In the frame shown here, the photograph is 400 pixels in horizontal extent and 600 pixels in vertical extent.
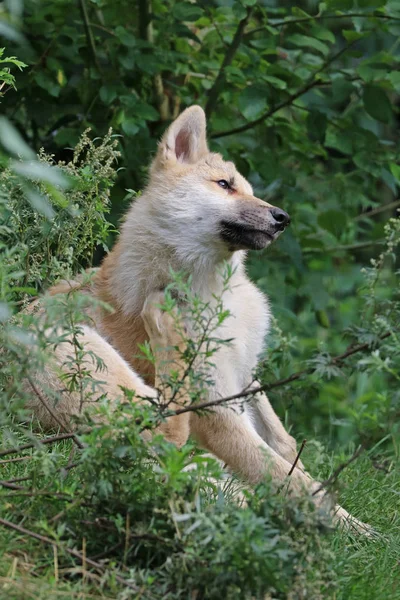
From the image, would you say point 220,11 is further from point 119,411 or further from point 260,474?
point 119,411

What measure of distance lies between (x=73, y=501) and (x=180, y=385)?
19.8 inches

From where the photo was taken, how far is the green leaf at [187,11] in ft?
17.5

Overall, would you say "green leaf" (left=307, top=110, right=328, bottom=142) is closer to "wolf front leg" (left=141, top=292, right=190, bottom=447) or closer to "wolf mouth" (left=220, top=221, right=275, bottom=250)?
"wolf mouth" (left=220, top=221, right=275, bottom=250)

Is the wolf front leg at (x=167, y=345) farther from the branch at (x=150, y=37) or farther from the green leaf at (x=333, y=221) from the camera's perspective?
the branch at (x=150, y=37)

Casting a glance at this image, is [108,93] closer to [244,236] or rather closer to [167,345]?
[244,236]

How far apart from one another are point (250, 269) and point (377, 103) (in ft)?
4.52

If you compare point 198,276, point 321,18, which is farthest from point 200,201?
point 321,18

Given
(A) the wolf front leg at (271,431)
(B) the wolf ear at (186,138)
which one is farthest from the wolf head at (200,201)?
(A) the wolf front leg at (271,431)

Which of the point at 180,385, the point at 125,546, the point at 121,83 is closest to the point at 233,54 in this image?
the point at 121,83

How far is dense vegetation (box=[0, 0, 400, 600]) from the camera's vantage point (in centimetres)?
266

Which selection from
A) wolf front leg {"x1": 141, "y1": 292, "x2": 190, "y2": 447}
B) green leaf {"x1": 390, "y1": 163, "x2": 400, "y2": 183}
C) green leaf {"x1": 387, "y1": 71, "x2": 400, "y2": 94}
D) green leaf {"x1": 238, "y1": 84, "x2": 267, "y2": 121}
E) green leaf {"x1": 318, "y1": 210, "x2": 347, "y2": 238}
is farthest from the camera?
green leaf {"x1": 318, "y1": 210, "x2": 347, "y2": 238}

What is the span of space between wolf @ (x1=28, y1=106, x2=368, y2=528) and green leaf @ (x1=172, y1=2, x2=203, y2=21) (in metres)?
0.81

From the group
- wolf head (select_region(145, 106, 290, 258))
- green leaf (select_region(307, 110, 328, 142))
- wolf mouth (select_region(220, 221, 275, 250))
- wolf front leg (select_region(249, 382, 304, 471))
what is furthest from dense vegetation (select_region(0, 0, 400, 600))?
wolf mouth (select_region(220, 221, 275, 250))

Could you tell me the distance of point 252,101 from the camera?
17.6 ft
